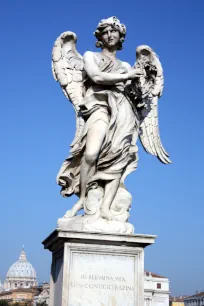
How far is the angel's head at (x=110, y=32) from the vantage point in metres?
10.9

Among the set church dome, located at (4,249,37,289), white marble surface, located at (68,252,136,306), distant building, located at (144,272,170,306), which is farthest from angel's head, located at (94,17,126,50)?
church dome, located at (4,249,37,289)

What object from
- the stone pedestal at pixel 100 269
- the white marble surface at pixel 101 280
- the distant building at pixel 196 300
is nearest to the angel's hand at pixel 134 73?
the stone pedestal at pixel 100 269

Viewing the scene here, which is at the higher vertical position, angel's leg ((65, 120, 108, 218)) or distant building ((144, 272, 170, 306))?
distant building ((144, 272, 170, 306))

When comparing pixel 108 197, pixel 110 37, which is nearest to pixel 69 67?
pixel 110 37

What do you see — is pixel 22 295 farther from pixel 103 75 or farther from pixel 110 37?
pixel 103 75

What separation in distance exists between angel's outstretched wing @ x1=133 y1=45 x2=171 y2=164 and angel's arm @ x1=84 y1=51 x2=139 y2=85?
67 centimetres

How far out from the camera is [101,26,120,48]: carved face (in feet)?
35.8

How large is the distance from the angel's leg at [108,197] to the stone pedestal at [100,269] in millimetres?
564

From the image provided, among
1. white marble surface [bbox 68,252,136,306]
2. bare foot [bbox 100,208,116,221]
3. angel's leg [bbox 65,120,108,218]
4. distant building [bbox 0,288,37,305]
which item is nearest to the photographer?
white marble surface [bbox 68,252,136,306]

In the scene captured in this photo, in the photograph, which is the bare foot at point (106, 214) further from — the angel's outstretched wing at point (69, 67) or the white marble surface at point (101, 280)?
the angel's outstretched wing at point (69, 67)

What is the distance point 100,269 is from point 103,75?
3.56 m

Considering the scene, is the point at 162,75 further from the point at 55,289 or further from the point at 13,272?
the point at 13,272

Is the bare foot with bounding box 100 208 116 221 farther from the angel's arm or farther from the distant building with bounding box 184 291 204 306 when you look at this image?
the distant building with bounding box 184 291 204 306

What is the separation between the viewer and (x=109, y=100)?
10.5 metres
